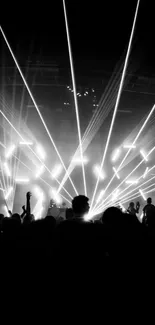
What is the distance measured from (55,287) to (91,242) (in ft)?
1.56

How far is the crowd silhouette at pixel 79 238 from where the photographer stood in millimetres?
2148

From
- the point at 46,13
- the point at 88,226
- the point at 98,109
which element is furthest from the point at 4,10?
the point at 88,226

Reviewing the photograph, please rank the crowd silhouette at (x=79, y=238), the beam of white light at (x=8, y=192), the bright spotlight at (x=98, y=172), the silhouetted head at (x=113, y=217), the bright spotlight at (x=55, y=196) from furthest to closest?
1. the bright spotlight at (x=98, y=172)
2. the bright spotlight at (x=55, y=196)
3. the beam of white light at (x=8, y=192)
4. the silhouetted head at (x=113, y=217)
5. the crowd silhouette at (x=79, y=238)

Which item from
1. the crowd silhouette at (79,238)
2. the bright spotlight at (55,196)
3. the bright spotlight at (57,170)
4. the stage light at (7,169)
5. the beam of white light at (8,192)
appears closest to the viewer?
the crowd silhouette at (79,238)

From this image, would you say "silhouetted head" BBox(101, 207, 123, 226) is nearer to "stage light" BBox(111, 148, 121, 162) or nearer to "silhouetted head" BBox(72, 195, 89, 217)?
"silhouetted head" BBox(72, 195, 89, 217)

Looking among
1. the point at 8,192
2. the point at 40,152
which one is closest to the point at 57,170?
the point at 40,152

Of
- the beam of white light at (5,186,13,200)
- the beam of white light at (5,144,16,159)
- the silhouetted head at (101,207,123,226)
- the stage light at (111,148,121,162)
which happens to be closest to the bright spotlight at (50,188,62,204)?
the beam of white light at (5,186,13,200)

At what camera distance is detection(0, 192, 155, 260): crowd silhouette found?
2148 mm

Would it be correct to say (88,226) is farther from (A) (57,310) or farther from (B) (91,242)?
(A) (57,310)

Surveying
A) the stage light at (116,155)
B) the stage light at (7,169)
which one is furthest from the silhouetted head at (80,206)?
the stage light at (116,155)

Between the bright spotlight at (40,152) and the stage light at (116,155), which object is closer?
the bright spotlight at (40,152)

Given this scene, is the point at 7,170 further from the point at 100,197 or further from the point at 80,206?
the point at 80,206

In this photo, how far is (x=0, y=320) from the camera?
2.21 m

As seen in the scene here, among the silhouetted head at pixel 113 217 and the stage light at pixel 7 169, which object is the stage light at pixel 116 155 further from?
the silhouetted head at pixel 113 217
